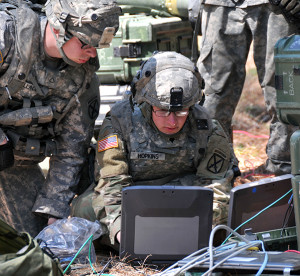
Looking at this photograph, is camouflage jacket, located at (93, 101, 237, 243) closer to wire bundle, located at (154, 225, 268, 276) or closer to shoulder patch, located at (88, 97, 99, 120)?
shoulder patch, located at (88, 97, 99, 120)

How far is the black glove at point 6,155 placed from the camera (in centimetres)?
475

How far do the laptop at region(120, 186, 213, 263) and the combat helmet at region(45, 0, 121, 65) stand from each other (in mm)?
1117

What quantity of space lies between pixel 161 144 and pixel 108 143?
35cm

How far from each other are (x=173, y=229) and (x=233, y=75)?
239cm

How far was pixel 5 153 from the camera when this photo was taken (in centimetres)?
477

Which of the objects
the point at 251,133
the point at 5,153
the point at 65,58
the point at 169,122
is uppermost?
the point at 65,58

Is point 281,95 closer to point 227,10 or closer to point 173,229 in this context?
point 173,229

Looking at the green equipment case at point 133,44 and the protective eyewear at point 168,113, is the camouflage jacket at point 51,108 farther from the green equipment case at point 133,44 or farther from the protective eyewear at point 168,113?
the green equipment case at point 133,44

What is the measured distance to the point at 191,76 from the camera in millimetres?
4602

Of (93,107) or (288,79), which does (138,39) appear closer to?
(93,107)

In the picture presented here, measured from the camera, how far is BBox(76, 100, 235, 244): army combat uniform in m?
4.65

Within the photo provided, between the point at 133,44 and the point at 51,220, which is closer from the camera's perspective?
the point at 51,220

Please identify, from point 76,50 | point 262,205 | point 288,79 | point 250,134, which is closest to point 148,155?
point 76,50

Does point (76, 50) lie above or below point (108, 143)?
above
